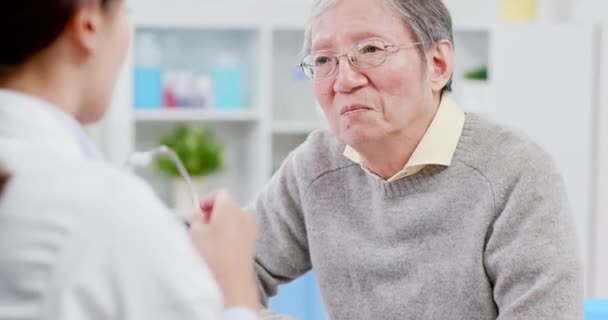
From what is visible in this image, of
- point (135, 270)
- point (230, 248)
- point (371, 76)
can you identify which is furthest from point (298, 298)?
point (135, 270)

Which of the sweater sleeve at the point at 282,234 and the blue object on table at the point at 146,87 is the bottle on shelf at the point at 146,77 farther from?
the sweater sleeve at the point at 282,234

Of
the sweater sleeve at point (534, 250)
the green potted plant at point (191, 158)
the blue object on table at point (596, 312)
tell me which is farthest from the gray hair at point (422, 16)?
the green potted plant at point (191, 158)

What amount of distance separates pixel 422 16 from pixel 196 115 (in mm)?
2874

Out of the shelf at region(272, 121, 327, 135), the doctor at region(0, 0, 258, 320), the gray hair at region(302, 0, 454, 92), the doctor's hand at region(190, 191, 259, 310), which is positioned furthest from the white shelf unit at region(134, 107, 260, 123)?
the doctor at region(0, 0, 258, 320)

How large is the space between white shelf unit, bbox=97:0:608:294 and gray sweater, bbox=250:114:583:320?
254 cm

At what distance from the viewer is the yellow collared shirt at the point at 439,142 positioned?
1.63 meters

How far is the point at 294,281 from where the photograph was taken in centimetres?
203

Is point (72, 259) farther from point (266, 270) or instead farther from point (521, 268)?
point (266, 270)

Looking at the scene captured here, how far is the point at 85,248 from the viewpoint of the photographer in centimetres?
75

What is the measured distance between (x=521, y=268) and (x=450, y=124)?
30 cm

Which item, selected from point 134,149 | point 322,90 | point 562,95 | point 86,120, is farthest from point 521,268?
point 134,149

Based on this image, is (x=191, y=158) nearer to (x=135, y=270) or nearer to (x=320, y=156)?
(x=320, y=156)

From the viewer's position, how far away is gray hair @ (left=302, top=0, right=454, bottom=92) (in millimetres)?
1623

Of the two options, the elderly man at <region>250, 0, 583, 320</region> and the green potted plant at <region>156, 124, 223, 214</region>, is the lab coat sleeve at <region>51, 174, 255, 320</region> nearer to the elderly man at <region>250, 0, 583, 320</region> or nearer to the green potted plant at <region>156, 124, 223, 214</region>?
the elderly man at <region>250, 0, 583, 320</region>
